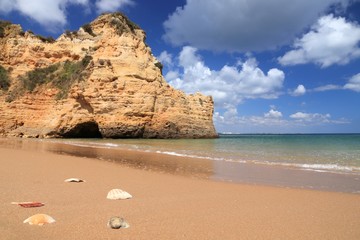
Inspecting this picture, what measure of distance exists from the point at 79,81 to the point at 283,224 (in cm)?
3634

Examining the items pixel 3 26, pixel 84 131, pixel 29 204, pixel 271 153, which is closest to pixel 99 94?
pixel 84 131

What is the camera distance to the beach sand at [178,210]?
3389 millimetres

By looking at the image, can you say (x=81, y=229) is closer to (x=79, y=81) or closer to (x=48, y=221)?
(x=48, y=221)

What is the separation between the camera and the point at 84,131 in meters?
38.9

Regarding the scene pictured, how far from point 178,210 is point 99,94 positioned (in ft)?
108

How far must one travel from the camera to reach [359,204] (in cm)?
533

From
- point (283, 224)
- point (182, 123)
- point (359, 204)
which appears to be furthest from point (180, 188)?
point (182, 123)

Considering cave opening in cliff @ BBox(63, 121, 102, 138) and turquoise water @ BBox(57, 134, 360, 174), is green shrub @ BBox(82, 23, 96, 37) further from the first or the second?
turquoise water @ BBox(57, 134, 360, 174)

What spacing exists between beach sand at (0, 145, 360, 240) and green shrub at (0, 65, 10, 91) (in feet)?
128

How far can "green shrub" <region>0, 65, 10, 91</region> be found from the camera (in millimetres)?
40812

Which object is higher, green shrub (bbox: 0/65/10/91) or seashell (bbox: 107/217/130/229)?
green shrub (bbox: 0/65/10/91)

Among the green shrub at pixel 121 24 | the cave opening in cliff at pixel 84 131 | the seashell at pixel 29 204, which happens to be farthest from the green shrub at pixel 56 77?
the seashell at pixel 29 204

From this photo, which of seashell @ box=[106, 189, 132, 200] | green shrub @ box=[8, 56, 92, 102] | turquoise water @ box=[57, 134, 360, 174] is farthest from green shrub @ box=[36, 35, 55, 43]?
seashell @ box=[106, 189, 132, 200]

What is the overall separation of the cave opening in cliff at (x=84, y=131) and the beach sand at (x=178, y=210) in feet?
101
